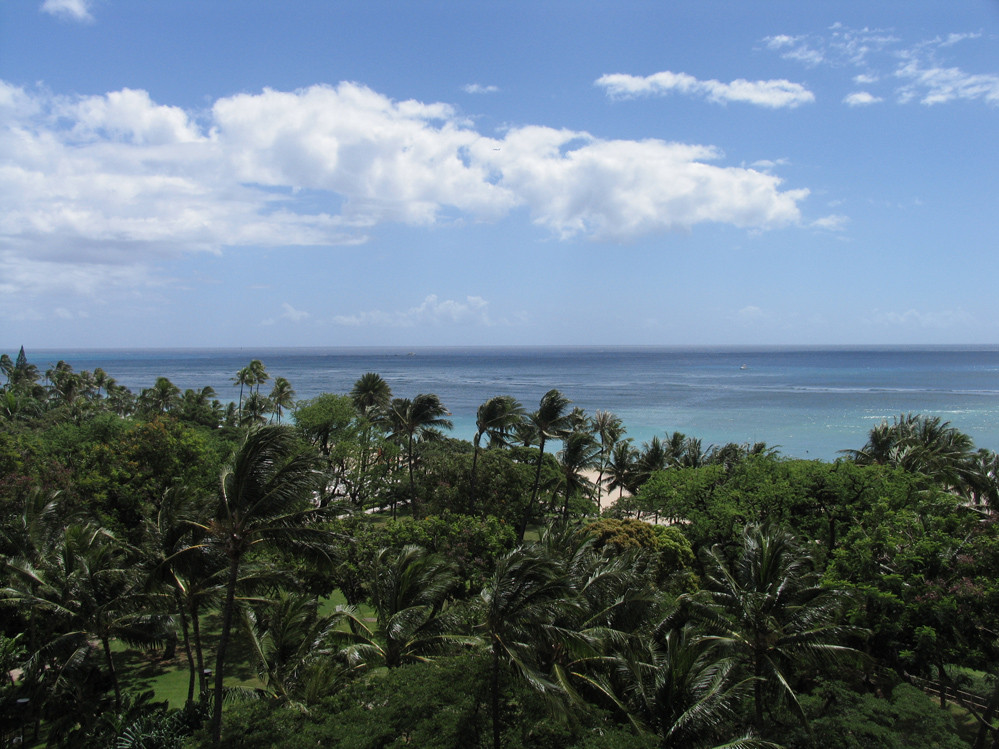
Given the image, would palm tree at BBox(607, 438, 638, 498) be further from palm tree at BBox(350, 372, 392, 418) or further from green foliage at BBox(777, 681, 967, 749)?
green foliage at BBox(777, 681, 967, 749)

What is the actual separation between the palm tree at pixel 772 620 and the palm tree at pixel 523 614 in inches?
168

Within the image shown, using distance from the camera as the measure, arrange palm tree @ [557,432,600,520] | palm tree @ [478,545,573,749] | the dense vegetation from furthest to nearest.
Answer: palm tree @ [557,432,600,520], the dense vegetation, palm tree @ [478,545,573,749]

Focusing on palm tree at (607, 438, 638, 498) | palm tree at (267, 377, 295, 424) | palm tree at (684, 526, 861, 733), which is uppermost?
palm tree at (267, 377, 295, 424)

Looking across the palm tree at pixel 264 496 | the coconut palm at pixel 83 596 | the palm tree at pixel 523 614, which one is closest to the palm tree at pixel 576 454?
the palm tree at pixel 523 614

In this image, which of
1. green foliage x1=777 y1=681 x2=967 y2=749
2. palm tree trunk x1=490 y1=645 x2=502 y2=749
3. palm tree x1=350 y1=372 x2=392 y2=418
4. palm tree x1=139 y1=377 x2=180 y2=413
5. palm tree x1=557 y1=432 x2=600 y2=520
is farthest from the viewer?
palm tree x1=139 y1=377 x2=180 y2=413

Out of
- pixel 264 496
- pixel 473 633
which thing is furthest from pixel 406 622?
pixel 264 496

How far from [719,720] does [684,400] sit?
336ft

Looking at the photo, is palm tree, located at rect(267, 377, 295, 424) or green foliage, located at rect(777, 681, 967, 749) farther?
palm tree, located at rect(267, 377, 295, 424)

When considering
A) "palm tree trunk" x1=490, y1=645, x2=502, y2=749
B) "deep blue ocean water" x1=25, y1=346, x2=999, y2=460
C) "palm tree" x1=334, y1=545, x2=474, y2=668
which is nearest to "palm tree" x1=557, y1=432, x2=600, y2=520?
"palm tree" x1=334, y1=545, x2=474, y2=668

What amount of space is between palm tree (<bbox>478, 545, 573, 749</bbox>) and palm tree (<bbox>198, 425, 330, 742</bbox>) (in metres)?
4.05

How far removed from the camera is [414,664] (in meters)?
14.0

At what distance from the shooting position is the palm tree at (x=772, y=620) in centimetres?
1365

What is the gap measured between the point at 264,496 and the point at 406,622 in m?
5.18

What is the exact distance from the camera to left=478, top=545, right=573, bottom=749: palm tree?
1219cm
